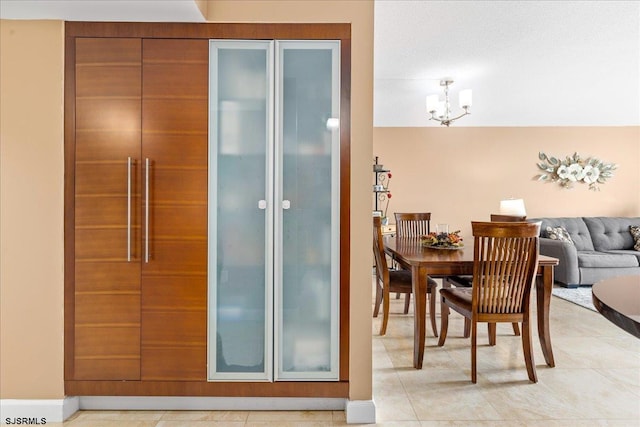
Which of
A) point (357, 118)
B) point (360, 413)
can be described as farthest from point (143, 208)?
point (360, 413)

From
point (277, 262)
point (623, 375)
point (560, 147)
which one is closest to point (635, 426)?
point (623, 375)

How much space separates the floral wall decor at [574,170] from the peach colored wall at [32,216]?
6418mm

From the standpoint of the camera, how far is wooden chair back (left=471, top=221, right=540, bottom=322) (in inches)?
101

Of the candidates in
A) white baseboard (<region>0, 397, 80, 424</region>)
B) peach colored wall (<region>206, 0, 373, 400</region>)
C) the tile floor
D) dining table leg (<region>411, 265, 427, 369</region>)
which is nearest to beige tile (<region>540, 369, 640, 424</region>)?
the tile floor

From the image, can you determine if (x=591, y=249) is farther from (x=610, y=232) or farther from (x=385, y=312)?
(x=385, y=312)

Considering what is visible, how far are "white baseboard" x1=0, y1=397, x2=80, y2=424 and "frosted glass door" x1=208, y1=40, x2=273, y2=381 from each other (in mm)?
802

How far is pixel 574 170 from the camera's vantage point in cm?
625

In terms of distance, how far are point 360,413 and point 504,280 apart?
1.25 meters

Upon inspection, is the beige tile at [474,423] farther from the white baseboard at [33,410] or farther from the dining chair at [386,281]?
the white baseboard at [33,410]

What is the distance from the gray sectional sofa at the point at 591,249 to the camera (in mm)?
5074

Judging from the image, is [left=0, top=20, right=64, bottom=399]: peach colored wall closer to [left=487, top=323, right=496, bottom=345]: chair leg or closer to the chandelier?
[left=487, top=323, right=496, bottom=345]: chair leg

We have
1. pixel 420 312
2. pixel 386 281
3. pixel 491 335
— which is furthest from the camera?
pixel 386 281

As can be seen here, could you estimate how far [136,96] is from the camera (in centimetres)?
218

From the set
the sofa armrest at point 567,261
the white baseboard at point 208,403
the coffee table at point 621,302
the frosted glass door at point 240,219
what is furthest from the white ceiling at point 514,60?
the white baseboard at point 208,403
